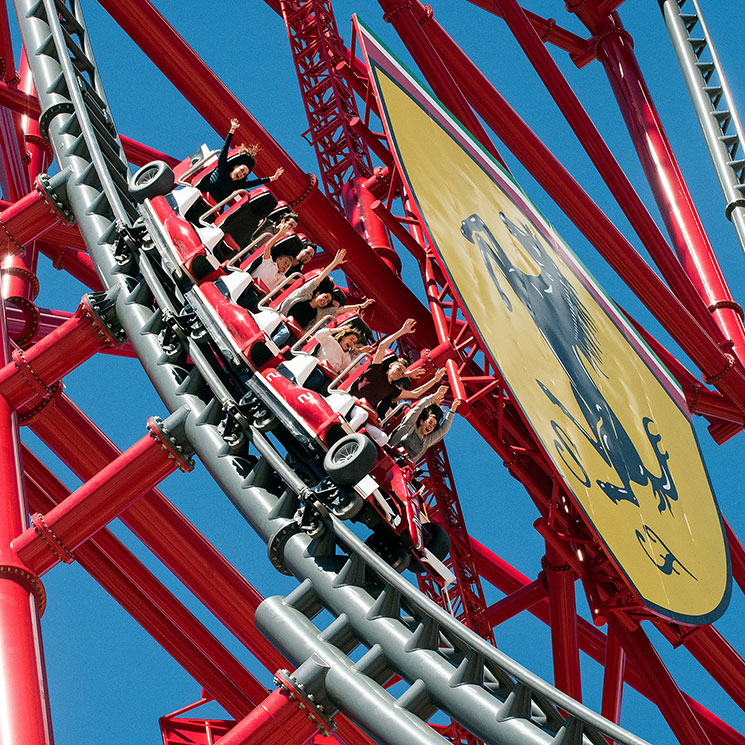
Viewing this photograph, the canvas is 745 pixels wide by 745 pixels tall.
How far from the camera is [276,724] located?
5.25 meters

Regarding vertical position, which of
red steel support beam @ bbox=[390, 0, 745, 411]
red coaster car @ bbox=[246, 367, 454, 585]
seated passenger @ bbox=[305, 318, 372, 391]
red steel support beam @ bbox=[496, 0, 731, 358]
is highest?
red steel support beam @ bbox=[496, 0, 731, 358]

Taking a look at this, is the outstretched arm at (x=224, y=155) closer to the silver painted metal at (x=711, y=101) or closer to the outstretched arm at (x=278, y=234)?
the outstretched arm at (x=278, y=234)

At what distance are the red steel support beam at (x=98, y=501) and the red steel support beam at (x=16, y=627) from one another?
84mm

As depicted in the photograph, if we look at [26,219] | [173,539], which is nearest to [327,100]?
[26,219]

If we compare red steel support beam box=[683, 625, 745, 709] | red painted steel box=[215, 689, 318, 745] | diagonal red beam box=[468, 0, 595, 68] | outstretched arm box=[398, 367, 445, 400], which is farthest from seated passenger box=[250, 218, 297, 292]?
diagonal red beam box=[468, 0, 595, 68]

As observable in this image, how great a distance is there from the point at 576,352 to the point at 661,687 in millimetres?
2398

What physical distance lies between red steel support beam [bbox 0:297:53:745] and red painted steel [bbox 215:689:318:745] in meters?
0.73

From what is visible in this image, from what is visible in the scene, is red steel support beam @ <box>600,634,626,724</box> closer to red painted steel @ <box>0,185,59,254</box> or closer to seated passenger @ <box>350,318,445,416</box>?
seated passenger @ <box>350,318,445,416</box>

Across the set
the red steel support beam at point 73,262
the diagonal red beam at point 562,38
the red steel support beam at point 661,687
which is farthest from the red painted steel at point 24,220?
the diagonal red beam at point 562,38

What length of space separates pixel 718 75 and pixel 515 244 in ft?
9.14

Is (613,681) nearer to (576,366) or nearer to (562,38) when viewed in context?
(576,366)

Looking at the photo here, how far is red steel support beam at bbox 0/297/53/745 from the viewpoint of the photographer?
5258mm

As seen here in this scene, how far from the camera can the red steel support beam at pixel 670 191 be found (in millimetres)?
11914

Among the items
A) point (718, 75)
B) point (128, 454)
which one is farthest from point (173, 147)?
point (128, 454)
